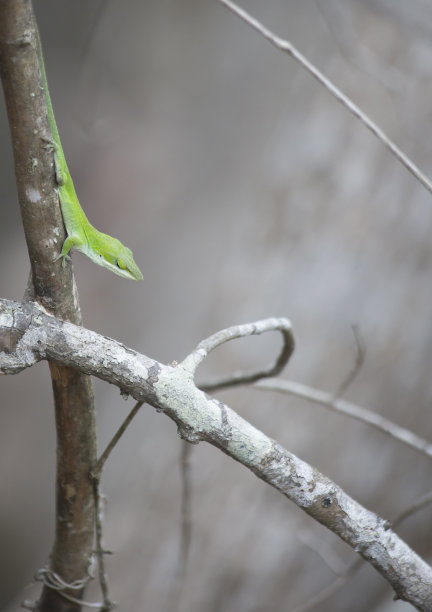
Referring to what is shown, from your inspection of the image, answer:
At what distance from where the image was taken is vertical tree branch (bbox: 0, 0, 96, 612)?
0.92 metres

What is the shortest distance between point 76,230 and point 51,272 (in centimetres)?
16

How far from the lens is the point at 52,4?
3740 mm

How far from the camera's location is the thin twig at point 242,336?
3.82 ft

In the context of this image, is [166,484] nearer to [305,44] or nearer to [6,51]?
[6,51]

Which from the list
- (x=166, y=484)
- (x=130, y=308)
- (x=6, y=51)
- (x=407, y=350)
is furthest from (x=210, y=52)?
(x=6, y=51)

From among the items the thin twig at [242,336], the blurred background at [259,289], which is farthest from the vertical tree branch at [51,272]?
the blurred background at [259,289]

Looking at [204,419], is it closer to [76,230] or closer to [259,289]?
[76,230]

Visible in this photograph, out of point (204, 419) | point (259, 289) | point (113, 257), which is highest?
point (259, 289)

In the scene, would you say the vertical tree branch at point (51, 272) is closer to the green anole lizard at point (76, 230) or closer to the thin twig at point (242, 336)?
the green anole lizard at point (76, 230)

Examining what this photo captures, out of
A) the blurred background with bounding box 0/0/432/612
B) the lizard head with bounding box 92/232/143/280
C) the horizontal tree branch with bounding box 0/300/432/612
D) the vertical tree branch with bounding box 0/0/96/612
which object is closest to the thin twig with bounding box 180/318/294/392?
the horizontal tree branch with bounding box 0/300/432/612

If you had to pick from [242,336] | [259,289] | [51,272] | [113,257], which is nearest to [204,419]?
[242,336]

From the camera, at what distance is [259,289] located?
3.14 meters

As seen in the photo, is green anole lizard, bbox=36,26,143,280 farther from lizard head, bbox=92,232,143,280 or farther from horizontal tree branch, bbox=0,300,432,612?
horizontal tree branch, bbox=0,300,432,612

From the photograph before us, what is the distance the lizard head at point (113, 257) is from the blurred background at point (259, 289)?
2.88ft
